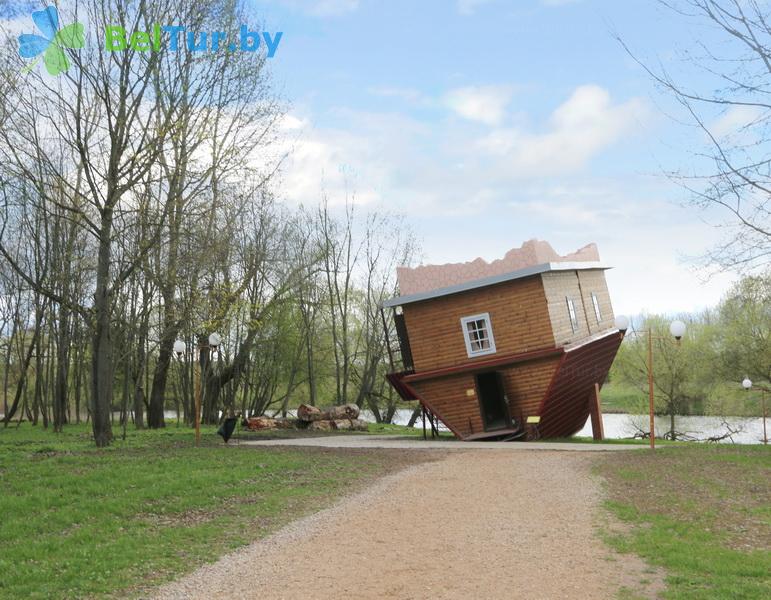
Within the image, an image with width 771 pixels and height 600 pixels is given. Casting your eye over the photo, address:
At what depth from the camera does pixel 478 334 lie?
76.0ft

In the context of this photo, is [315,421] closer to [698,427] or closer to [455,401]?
[455,401]

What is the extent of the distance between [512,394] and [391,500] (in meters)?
11.4

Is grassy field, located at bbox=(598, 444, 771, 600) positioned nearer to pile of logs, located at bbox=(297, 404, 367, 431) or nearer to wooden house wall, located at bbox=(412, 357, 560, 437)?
wooden house wall, located at bbox=(412, 357, 560, 437)

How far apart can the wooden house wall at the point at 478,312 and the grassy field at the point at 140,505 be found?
5439mm

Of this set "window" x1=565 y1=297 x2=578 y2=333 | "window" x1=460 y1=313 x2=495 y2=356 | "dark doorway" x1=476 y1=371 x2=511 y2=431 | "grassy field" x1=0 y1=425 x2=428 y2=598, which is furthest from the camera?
"dark doorway" x1=476 y1=371 x2=511 y2=431

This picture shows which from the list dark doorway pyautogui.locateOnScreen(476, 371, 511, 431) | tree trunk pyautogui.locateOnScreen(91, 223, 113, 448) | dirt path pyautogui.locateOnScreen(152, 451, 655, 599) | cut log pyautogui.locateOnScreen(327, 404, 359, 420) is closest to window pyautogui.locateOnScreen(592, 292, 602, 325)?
dark doorway pyautogui.locateOnScreen(476, 371, 511, 431)

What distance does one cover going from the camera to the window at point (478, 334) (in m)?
23.0

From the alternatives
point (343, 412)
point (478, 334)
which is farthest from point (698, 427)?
point (478, 334)

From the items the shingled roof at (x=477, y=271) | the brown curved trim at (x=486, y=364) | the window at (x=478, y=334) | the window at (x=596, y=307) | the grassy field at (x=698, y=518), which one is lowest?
the grassy field at (x=698, y=518)

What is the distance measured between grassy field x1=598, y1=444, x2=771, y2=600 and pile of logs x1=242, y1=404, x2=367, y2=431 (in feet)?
48.2

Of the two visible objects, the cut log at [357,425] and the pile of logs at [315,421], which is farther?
the cut log at [357,425]

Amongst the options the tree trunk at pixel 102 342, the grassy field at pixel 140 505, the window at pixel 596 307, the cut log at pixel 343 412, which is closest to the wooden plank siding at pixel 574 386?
the window at pixel 596 307

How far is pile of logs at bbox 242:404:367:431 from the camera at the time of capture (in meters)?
29.4

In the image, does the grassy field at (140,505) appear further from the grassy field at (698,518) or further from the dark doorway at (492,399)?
the dark doorway at (492,399)
